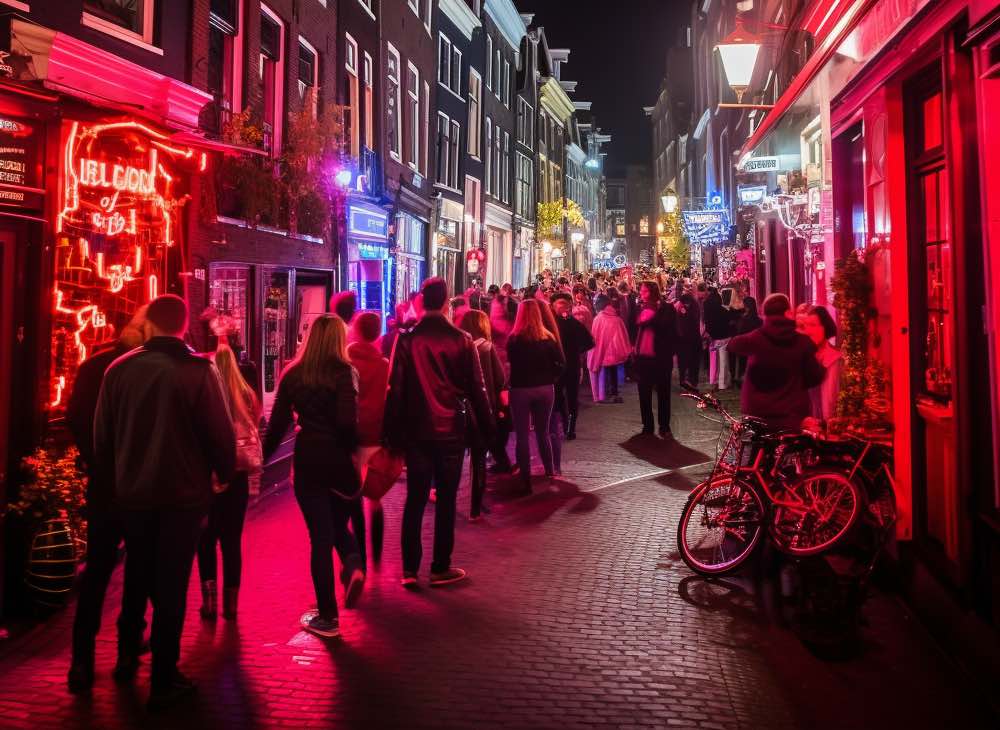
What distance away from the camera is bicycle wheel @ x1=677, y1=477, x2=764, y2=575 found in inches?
257

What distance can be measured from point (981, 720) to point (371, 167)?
52.7 ft

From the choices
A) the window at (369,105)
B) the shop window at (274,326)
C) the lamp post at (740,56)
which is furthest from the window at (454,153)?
the lamp post at (740,56)

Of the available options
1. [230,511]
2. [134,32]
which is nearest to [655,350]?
[134,32]

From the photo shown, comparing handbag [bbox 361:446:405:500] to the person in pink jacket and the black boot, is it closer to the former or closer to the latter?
the black boot

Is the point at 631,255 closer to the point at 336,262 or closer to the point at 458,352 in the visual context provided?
the point at 336,262

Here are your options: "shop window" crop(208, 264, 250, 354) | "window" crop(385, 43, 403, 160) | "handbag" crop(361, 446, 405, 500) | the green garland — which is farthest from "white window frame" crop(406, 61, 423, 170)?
"handbag" crop(361, 446, 405, 500)

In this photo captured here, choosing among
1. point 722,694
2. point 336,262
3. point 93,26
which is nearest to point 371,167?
point 336,262

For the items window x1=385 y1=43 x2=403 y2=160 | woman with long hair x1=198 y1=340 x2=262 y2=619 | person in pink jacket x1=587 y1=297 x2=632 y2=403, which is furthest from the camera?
window x1=385 y1=43 x2=403 y2=160

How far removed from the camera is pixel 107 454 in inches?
182

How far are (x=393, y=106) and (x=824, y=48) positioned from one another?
49.7 feet

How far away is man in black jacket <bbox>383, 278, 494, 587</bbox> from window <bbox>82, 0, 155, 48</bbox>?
5.08 metres

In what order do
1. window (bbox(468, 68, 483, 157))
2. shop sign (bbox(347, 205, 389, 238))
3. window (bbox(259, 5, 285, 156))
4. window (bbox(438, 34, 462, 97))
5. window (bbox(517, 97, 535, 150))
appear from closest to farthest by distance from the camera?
window (bbox(259, 5, 285, 156)), shop sign (bbox(347, 205, 389, 238)), window (bbox(438, 34, 462, 97)), window (bbox(468, 68, 483, 157)), window (bbox(517, 97, 535, 150))

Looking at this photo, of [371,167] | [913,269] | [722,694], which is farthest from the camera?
[371,167]

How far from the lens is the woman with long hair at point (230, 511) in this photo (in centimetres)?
561
